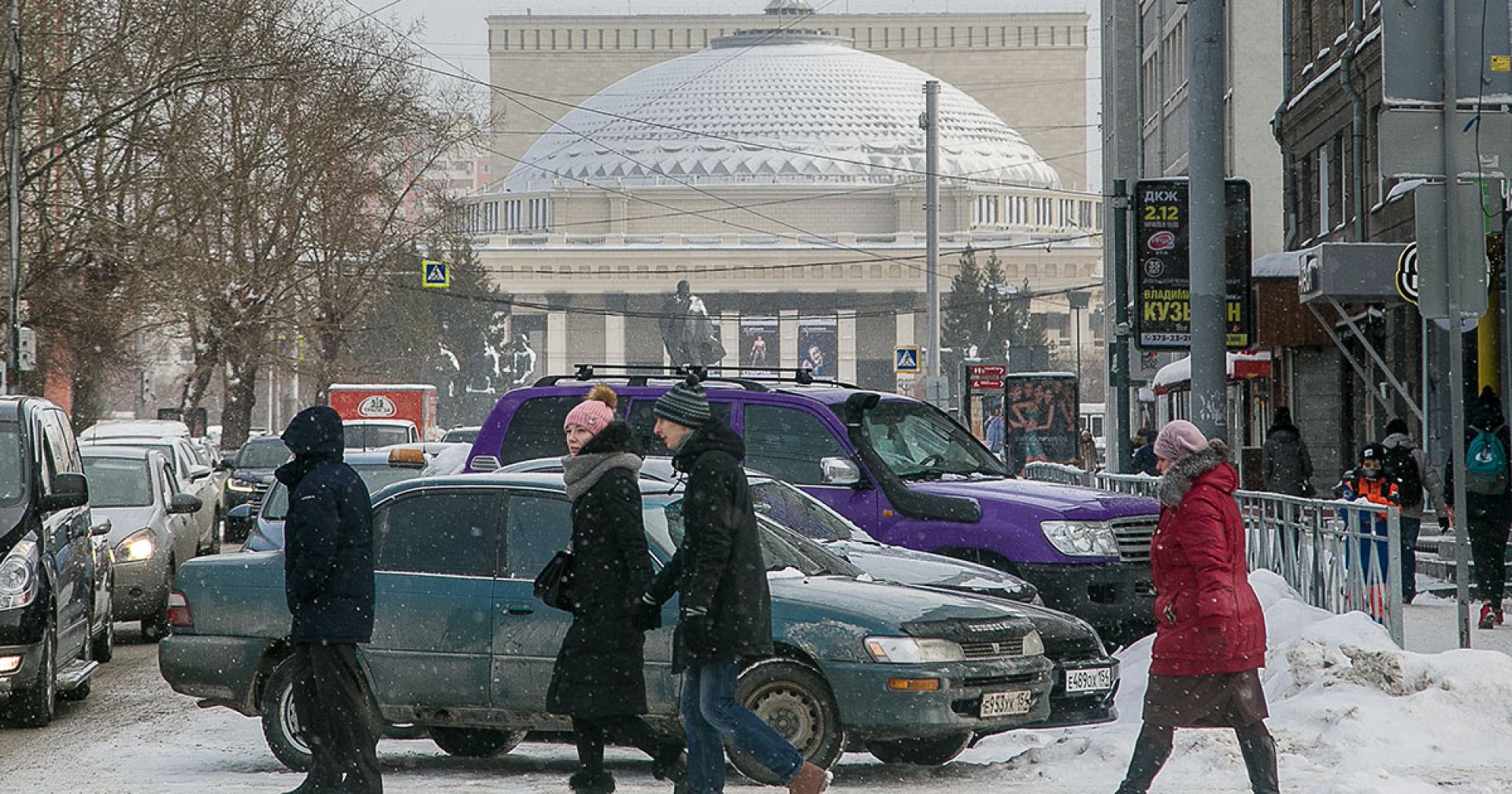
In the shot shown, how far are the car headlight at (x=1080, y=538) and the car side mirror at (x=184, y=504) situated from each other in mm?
6985

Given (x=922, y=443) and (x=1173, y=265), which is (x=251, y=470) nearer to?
(x=1173, y=265)

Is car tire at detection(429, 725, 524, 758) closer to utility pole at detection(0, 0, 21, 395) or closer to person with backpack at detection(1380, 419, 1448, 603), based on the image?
person with backpack at detection(1380, 419, 1448, 603)

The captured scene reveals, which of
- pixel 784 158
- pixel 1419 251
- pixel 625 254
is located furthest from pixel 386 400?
pixel 784 158

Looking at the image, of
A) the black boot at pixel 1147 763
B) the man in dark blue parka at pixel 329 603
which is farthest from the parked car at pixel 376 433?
the black boot at pixel 1147 763

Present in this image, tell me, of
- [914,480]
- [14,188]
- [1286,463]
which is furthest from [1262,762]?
[14,188]

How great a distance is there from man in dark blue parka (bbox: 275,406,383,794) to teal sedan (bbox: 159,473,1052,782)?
152 centimetres

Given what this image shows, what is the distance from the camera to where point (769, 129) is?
168m

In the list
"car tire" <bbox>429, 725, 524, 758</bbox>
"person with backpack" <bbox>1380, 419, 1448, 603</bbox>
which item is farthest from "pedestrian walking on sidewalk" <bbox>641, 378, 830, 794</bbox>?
"person with backpack" <bbox>1380, 419, 1448, 603</bbox>

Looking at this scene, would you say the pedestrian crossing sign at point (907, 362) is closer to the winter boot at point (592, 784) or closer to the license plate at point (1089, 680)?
the license plate at point (1089, 680)

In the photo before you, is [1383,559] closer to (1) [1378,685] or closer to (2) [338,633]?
(1) [1378,685]

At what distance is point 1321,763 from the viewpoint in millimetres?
9820

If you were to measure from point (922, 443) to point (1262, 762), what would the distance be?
6.81 m

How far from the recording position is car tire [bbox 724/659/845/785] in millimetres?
9828

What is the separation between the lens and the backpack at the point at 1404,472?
17.7 metres
